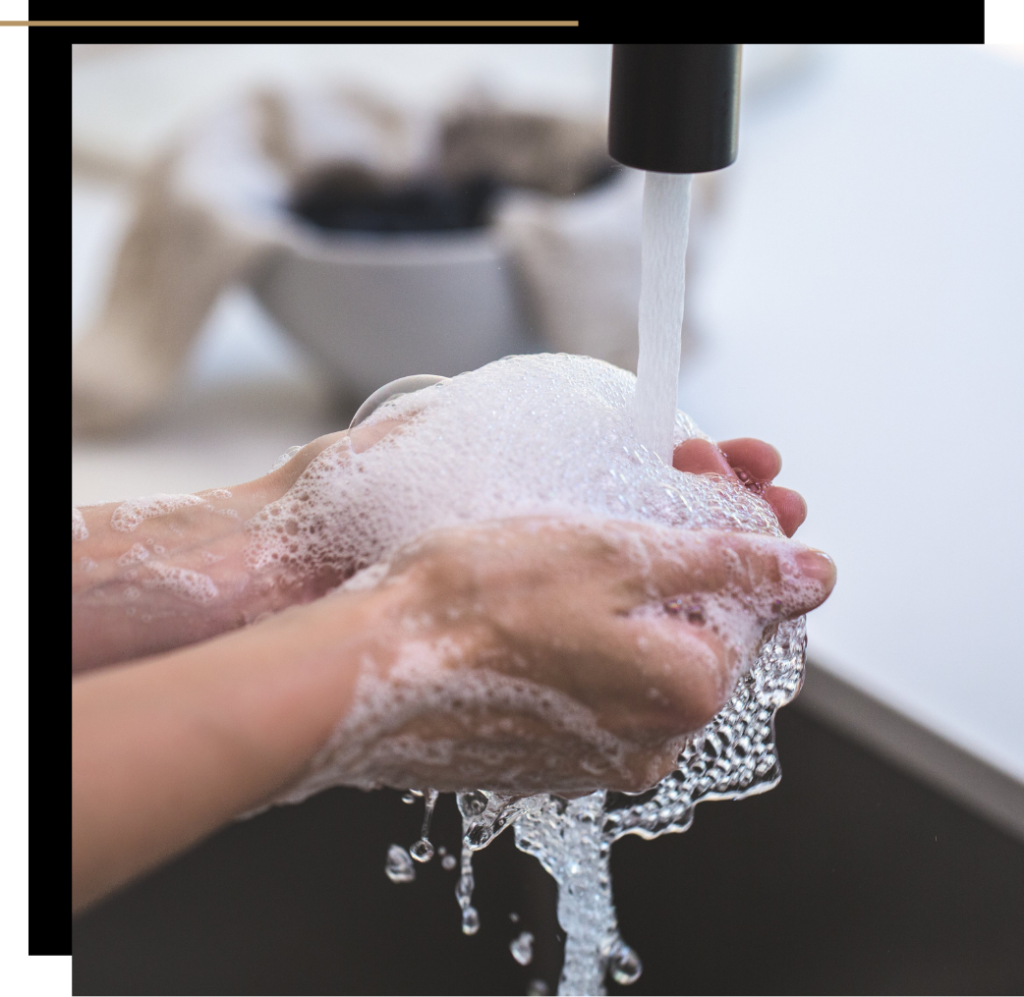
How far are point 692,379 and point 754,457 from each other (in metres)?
0.32

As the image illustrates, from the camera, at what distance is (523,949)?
62cm

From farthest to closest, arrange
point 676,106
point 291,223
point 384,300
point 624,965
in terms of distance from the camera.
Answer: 1. point 291,223
2. point 384,300
3. point 624,965
4. point 676,106

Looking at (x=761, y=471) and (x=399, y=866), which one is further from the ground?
(x=761, y=471)

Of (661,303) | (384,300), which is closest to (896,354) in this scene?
(384,300)

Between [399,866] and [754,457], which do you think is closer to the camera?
[754,457]

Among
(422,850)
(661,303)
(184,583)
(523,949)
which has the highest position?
(661,303)

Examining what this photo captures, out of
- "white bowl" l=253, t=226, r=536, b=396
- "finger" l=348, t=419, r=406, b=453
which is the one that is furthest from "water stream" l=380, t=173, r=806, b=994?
"white bowl" l=253, t=226, r=536, b=396

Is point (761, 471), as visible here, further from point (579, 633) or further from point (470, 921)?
point (470, 921)

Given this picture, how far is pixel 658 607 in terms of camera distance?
363 mm

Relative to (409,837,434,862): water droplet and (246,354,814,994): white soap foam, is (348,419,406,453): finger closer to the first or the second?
(246,354,814,994): white soap foam

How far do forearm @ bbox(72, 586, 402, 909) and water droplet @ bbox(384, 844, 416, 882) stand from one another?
0.96ft
